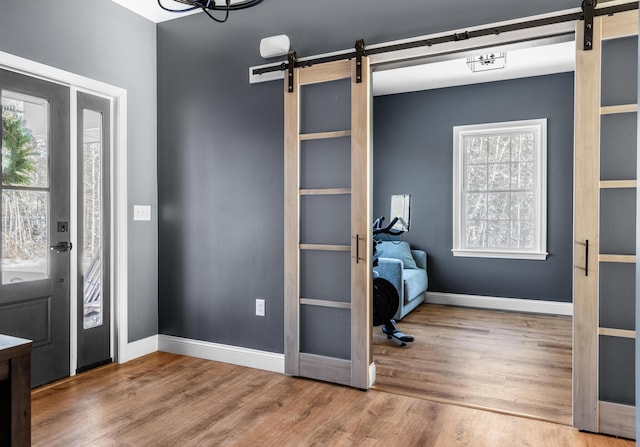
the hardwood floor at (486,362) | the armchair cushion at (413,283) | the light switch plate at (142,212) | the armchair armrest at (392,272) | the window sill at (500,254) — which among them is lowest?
the hardwood floor at (486,362)

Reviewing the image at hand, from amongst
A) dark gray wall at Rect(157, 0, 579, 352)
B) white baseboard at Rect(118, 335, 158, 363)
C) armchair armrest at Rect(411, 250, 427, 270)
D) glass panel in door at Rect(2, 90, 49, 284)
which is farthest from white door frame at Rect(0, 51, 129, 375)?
armchair armrest at Rect(411, 250, 427, 270)

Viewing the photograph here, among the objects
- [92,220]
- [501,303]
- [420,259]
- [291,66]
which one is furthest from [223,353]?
[501,303]

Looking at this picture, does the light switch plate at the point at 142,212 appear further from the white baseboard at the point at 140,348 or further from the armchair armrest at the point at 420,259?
the armchair armrest at the point at 420,259

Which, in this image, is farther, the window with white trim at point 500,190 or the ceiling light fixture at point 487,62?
the window with white trim at point 500,190

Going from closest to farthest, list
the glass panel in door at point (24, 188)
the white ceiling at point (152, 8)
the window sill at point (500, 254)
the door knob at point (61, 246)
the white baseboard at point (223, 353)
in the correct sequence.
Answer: the glass panel in door at point (24, 188), the door knob at point (61, 246), the white baseboard at point (223, 353), the white ceiling at point (152, 8), the window sill at point (500, 254)

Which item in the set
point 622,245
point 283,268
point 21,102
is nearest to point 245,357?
point 283,268

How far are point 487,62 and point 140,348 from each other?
4.48 meters

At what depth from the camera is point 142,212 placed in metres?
3.64

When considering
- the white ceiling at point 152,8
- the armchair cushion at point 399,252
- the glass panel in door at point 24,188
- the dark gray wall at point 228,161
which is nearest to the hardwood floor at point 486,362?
the armchair cushion at point 399,252

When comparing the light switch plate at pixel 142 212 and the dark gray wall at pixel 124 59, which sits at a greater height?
the dark gray wall at pixel 124 59

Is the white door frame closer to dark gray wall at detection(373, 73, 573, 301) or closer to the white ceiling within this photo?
the white ceiling

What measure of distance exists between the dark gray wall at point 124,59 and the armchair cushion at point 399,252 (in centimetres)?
285

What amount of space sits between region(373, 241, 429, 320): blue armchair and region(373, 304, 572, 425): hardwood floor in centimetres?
25

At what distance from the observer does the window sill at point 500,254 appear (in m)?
5.26
